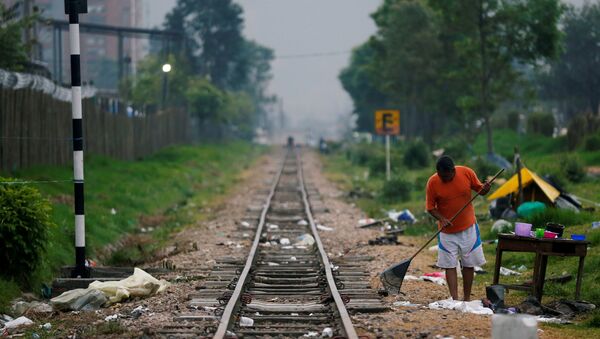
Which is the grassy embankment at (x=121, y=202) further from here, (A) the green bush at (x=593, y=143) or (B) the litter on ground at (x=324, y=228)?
(A) the green bush at (x=593, y=143)

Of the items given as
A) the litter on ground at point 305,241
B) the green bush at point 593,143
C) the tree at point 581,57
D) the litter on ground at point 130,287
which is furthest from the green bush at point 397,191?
the tree at point 581,57

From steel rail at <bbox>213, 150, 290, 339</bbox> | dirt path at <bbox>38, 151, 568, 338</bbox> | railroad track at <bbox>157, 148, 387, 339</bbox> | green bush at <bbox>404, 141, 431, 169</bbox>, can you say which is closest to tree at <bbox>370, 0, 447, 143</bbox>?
green bush at <bbox>404, 141, 431, 169</bbox>

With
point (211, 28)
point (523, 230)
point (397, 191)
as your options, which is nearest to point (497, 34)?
point (397, 191)

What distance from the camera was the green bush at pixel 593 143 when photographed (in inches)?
1302

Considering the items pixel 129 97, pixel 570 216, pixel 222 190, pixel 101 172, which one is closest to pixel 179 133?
pixel 129 97

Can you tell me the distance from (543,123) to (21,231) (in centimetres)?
3585

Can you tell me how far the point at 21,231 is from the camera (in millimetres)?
12547

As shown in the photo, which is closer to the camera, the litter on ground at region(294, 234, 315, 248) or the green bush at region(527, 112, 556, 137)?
the litter on ground at region(294, 234, 315, 248)

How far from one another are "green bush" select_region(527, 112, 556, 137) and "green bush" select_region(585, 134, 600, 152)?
441 inches

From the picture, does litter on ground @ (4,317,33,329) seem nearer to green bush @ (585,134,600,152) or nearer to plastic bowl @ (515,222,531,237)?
plastic bowl @ (515,222,531,237)

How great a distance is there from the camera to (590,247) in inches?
559

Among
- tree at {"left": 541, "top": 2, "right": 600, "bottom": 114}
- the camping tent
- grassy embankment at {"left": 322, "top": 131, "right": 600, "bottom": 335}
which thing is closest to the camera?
grassy embankment at {"left": 322, "top": 131, "right": 600, "bottom": 335}

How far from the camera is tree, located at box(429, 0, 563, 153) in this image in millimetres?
34531

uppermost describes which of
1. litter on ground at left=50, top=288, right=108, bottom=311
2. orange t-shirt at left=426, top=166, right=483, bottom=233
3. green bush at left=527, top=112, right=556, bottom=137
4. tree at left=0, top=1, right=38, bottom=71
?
tree at left=0, top=1, right=38, bottom=71
